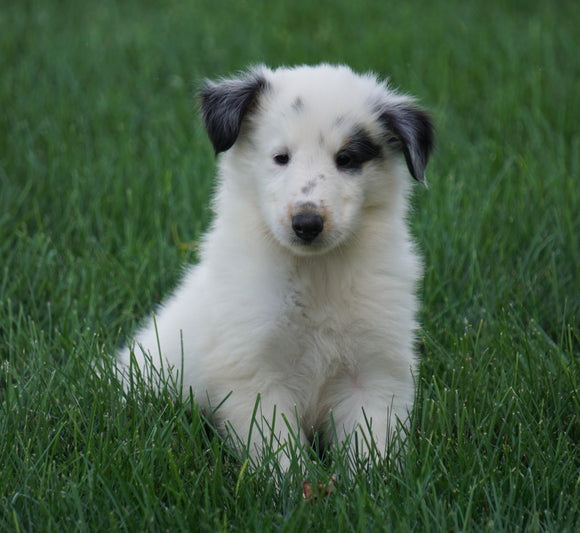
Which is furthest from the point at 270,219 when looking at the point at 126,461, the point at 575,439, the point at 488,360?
the point at 575,439

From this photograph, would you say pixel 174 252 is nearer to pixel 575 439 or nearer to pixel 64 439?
pixel 64 439

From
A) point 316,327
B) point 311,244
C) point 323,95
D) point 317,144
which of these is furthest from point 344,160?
point 316,327

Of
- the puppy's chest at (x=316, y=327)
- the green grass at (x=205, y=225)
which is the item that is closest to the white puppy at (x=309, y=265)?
the puppy's chest at (x=316, y=327)

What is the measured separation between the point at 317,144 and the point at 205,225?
230 cm

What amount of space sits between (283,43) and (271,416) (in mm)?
5417

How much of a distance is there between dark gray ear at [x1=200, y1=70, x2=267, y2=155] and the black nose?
49 cm

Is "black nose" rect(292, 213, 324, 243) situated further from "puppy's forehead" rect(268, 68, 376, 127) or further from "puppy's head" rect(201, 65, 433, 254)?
"puppy's forehead" rect(268, 68, 376, 127)

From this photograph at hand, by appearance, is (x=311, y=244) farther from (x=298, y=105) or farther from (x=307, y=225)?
(x=298, y=105)

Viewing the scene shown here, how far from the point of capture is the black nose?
10.2 ft

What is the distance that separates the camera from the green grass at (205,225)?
9.43 ft

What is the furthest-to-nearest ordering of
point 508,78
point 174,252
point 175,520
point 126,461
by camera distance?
point 508,78 < point 174,252 < point 126,461 < point 175,520

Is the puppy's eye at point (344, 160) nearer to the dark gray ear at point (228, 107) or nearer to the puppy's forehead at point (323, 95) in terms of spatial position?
the puppy's forehead at point (323, 95)

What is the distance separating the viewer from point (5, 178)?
5645mm

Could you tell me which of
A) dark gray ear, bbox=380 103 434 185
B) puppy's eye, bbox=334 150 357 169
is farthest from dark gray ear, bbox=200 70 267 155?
dark gray ear, bbox=380 103 434 185
